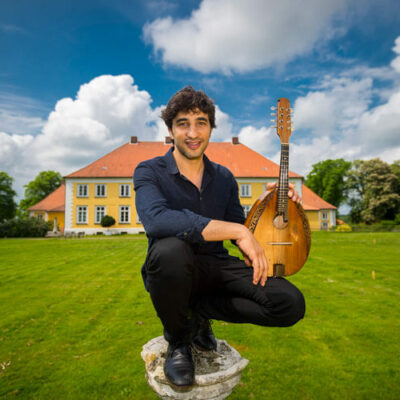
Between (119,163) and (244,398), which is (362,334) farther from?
(119,163)

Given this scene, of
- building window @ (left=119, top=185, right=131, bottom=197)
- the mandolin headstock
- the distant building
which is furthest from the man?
building window @ (left=119, top=185, right=131, bottom=197)

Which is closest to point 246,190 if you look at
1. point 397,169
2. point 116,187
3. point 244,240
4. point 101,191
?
point 116,187

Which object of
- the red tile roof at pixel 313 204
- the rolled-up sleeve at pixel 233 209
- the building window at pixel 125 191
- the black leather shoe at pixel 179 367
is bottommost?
the black leather shoe at pixel 179 367

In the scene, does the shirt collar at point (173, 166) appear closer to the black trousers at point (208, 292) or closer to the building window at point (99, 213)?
the black trousers at point (208, 292)

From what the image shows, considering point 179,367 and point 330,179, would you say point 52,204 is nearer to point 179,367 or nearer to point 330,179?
point 330,179

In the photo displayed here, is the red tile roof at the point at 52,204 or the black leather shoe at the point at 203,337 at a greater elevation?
the red tile roof at the point at 52,204

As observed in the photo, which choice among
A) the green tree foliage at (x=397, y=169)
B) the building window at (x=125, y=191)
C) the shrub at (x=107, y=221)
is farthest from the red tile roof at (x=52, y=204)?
the green tree foliage at (x=397, y=169)

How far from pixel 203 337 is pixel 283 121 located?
168 centimetres

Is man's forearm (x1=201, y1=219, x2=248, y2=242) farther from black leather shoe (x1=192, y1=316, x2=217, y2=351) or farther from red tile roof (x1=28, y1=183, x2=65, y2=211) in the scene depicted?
red tile roof (x1=28, y1=183, x2=65, y2=211)

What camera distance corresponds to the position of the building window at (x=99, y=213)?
115 ft

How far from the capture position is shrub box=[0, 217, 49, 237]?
30.8m

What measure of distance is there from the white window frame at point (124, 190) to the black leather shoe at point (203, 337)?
111 feet

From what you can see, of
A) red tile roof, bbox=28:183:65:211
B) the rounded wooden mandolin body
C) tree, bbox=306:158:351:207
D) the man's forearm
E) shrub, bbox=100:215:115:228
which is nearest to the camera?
the man's forearm

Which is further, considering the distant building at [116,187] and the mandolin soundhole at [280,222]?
the distant building at [116,187]
